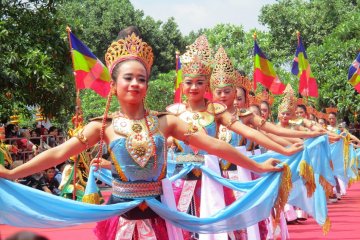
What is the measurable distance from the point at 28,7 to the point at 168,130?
10825mm

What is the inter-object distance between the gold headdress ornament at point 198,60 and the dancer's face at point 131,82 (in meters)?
2.31

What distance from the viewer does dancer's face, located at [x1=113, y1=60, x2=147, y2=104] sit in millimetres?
5242

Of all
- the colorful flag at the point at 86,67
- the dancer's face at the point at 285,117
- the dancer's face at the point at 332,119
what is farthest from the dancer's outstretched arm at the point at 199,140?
the dancer's face at the point at 332,119

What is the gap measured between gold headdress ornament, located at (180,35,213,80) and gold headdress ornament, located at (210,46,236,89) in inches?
28.3

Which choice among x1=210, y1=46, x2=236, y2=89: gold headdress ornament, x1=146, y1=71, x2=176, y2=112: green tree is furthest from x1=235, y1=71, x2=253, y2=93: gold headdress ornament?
x1=146, y1=71, x2=176, y2=112: green tree

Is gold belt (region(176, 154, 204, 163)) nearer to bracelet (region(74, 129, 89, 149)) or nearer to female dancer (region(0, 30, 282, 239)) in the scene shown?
female dancer (region(0, 30, 282, 239))

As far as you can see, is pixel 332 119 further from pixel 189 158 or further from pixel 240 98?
pixel 189 158

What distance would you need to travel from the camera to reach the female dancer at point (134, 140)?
5.21 metres

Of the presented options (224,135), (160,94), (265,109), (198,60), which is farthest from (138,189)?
(160,94)

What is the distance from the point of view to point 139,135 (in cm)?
525

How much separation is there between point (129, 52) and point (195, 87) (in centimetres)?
226

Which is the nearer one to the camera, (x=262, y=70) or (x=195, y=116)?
(x=195, y=116)

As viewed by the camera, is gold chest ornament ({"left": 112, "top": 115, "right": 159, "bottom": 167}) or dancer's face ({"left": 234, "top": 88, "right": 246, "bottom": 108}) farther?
dancer's face ({"left": 234, "top": 88, "right": 246, "bottom": 108})

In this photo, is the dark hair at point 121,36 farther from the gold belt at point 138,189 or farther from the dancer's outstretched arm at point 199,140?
the gold belt at point 138,189
